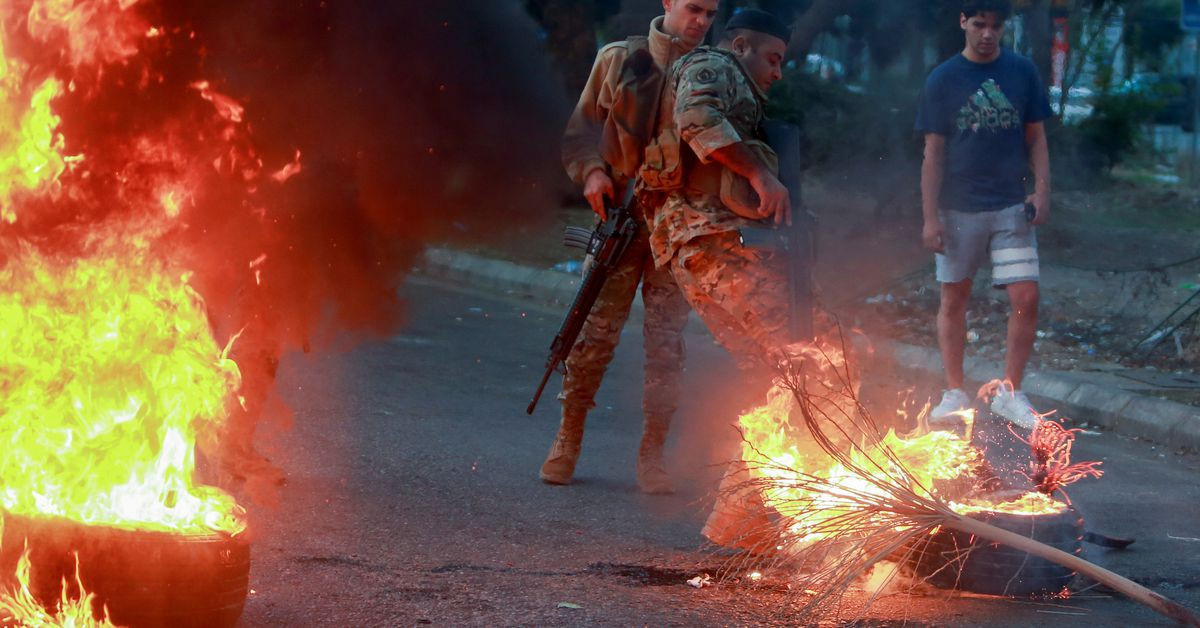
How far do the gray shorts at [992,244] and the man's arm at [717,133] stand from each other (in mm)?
2625

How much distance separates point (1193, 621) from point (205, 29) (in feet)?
9.39

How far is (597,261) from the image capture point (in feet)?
16.1

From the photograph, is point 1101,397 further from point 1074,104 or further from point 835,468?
point 1074,104

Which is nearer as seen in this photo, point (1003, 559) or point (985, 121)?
point (1003, 559)

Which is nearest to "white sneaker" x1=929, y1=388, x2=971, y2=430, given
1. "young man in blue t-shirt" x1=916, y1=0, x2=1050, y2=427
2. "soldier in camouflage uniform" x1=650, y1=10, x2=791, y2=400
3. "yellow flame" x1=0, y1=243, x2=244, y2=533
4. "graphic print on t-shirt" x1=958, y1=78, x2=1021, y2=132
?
"young man in blue t-shirt" x1=916, y1=0, x2=1050, y2=427

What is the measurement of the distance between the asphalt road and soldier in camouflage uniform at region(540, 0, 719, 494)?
0.24 meters

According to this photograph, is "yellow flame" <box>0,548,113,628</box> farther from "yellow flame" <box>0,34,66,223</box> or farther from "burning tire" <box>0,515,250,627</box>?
"yellow flame" <box>0,34,66,223</box>

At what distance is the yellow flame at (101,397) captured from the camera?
3262 millimetres

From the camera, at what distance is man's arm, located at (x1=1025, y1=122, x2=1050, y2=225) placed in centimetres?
644

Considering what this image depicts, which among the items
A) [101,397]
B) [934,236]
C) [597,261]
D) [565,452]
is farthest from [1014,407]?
[101,397]

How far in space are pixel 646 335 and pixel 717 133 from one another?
124 cm

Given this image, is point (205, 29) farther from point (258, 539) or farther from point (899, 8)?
point (899, 8)

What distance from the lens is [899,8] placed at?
13.5 meters

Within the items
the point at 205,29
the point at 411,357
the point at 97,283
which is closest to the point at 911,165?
the point at 411,357
